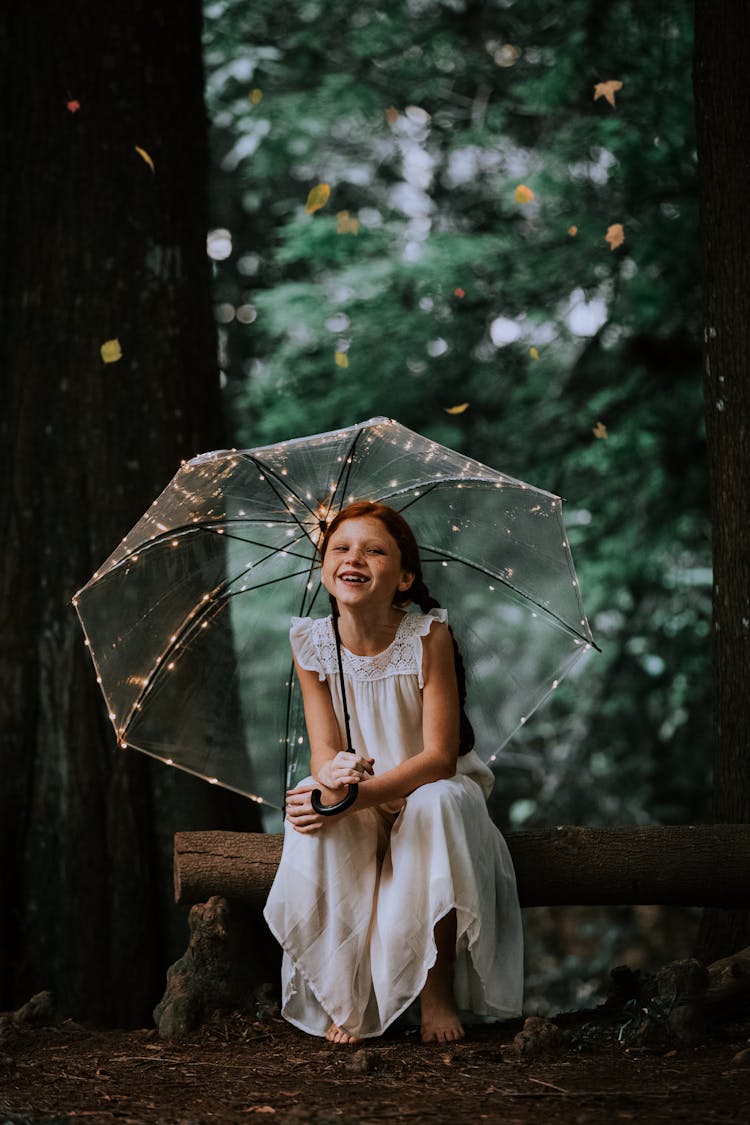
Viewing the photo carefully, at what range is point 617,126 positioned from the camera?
7.28m

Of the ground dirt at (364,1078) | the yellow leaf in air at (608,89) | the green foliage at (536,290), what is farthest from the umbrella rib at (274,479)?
the yellow leaf in air at (608,89)

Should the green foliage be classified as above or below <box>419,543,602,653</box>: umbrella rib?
above

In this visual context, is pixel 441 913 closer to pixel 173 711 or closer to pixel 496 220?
pixel 173 711

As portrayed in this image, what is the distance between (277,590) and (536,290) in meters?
4.50

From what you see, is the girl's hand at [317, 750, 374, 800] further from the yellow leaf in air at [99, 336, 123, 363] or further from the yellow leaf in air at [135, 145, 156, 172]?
the yellow leaf in air at [135, 145, 156, 172]

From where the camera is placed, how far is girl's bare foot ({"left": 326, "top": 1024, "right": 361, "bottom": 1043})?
3.38 meters

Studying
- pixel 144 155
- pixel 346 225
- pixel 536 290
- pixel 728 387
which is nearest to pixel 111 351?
pixel 144 155

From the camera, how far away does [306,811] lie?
3312 mm

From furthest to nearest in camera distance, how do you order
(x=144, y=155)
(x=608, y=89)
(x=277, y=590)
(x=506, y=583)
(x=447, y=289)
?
1. (x=447, y=289)
2. (x=608, y=89)
3. (x=144, y=155)
4. (x=277, y=590)
5. (x=506, y=583)

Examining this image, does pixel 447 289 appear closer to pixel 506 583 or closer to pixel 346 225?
pixel 346 225

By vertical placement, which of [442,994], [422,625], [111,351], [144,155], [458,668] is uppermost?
[144,155]

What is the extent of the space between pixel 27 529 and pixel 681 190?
4706 millimetres

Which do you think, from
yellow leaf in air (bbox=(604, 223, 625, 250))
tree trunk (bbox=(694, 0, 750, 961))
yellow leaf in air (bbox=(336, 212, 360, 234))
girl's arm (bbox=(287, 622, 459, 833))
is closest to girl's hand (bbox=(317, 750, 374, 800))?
girl's arm (bbox=(287, 622, 459, 833))

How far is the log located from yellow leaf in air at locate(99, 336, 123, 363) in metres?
1.95
